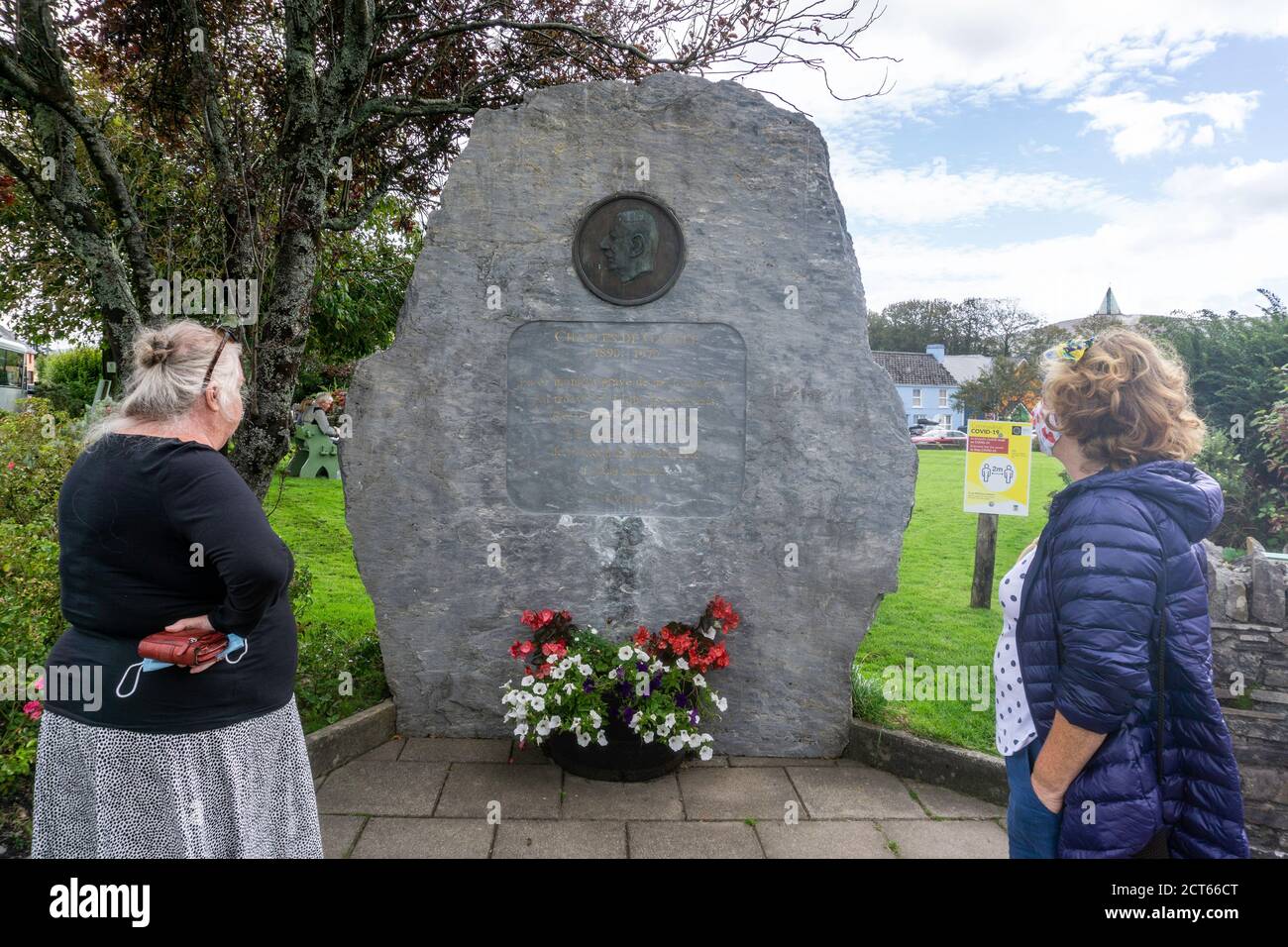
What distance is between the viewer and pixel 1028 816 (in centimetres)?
236

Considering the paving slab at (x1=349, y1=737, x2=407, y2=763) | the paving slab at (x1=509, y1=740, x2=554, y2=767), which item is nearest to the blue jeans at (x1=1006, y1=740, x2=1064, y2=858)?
the paving slab at (x1=509, y1=740, x2=554, y2=767)

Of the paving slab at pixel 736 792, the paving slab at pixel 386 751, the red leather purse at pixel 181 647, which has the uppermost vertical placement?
the red leather purse at pixel 181 647

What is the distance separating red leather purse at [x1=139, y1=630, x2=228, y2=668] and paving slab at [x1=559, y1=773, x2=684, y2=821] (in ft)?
7.41

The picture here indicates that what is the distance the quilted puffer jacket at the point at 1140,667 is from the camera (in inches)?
82.4

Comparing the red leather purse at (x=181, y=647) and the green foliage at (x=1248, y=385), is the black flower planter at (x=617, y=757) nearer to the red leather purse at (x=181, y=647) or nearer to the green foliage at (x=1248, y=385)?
the red leather purse at (x=181, y=647)

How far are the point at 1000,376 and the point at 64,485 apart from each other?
2597cm

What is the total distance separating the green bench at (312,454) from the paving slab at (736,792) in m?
13.6

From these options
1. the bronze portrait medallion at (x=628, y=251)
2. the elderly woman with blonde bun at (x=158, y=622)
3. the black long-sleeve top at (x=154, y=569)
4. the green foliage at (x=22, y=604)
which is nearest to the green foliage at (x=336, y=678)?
the green foliage at (x=22, y=604)

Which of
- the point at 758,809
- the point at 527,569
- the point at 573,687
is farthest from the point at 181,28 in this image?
the point at 758,809

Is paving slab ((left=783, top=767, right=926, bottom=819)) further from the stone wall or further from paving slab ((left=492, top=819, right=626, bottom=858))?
the stone wall

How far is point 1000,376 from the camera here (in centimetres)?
2472

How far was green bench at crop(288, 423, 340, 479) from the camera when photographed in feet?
52.7

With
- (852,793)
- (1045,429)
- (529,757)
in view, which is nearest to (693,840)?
(852,793)
